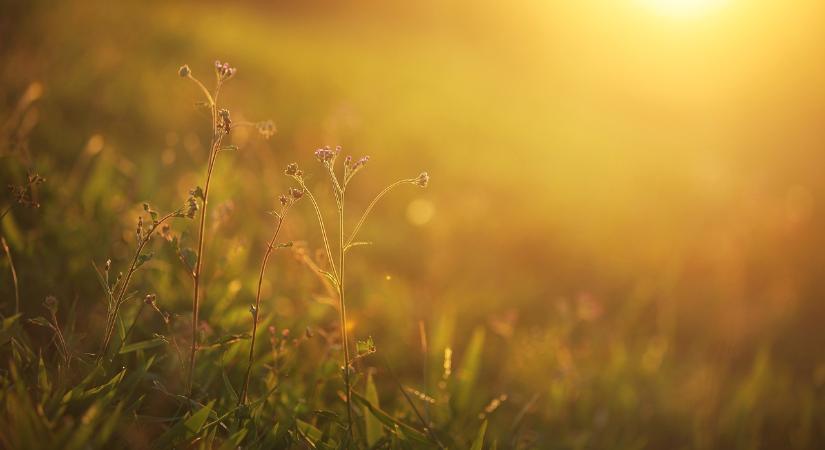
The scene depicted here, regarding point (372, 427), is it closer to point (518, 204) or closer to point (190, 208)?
point (190, 208)

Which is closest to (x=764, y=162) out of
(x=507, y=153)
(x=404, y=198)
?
(x=507, y=153)

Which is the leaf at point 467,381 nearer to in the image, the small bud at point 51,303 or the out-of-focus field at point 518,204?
the out-of-focus field at point 518,204

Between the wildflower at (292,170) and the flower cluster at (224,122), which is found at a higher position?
the flower cluster at (224,122)

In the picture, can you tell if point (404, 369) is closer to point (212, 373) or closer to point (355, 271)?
point (355, 271)

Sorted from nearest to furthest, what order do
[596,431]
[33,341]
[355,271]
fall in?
1. [33,341]
2. [596,431]
3. [355,271]

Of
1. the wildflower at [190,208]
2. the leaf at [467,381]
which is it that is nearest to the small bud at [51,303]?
the wildflower at [190,208]

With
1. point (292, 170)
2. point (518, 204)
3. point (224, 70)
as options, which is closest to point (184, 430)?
point (292, 170)
